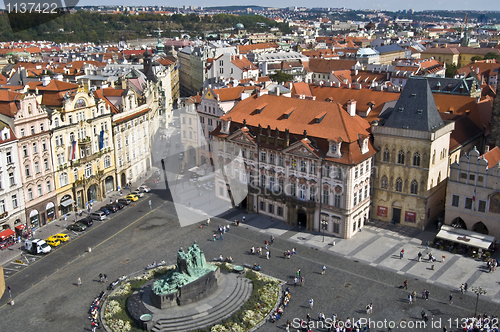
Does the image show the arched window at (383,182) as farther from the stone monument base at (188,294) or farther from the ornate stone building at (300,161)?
the stone monument base at (188,294)

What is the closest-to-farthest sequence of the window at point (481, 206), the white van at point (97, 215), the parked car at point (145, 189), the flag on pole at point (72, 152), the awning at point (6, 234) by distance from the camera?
1. the window at point (481, 206)
2. the awning at point (6, 234)
3. the white van at point (97, 215)
4. the flag on pole at point (72, 152)
5. the parked car at point (145, 189)

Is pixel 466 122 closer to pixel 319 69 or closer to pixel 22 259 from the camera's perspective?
pixel 22 259

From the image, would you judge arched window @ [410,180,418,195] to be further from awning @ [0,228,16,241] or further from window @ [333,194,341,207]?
awning @ [0,228,16,241]

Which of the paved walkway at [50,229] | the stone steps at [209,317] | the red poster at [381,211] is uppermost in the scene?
the red poster at [381,211]

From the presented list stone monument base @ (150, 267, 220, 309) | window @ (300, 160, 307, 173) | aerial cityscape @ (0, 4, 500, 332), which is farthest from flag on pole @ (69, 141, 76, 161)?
window @ (300, 160, 307, 173)

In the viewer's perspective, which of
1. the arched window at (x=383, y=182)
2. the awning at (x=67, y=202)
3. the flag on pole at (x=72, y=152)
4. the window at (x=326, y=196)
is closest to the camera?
the window at (x=326, y=196)

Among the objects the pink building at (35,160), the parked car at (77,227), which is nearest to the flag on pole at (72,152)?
the pink building at (35,160)
